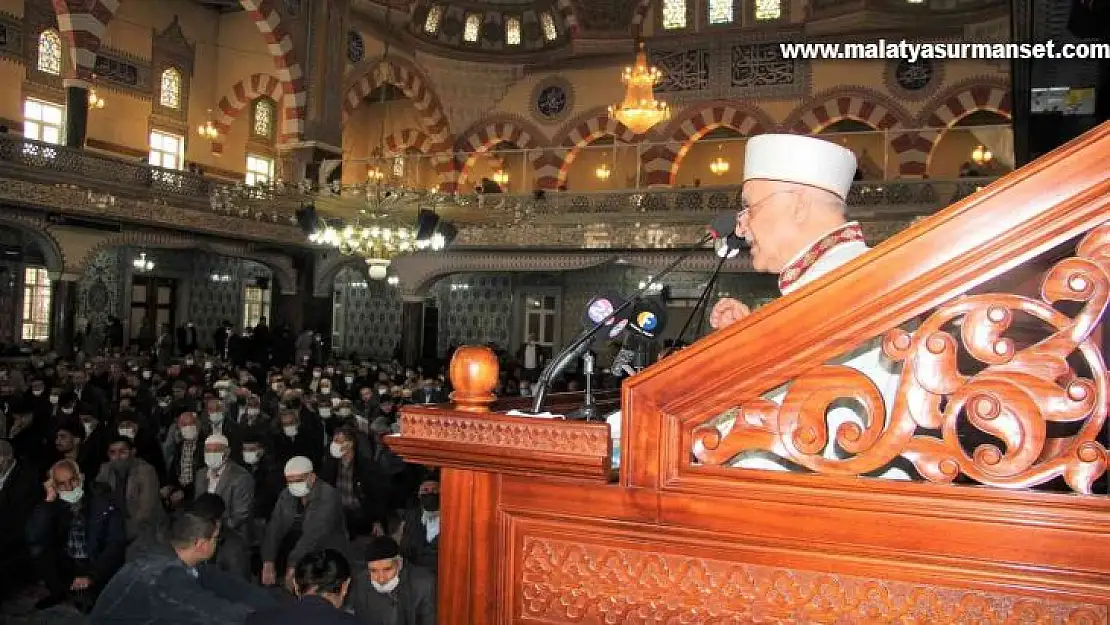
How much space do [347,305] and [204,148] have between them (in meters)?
5.54

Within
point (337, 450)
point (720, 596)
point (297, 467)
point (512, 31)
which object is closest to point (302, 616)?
point (720, 596)

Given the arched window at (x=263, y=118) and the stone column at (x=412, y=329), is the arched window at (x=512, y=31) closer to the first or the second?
the arched window at (x=263, y=118)

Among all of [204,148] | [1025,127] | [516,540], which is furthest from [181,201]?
[516,540]

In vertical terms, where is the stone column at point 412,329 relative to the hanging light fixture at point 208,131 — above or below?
below

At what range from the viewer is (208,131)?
16.4 metres

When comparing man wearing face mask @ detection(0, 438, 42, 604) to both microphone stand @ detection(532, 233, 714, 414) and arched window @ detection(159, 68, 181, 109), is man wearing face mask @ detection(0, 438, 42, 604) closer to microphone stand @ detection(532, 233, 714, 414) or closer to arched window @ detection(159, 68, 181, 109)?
microphone stand @ detection(532, 233, 714, 414)

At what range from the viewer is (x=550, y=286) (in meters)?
19.2

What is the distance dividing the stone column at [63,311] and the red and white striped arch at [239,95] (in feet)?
18.5

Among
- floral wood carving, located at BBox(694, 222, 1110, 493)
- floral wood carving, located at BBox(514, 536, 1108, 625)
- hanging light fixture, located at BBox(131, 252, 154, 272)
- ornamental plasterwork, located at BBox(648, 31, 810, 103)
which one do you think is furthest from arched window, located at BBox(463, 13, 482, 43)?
floral wood carving, located at BBox(694, 222, 1110, 493)

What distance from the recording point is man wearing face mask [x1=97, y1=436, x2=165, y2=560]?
516cm

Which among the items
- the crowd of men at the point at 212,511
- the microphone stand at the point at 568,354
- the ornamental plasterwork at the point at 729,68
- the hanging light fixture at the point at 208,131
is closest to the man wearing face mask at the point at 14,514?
the crowd of men at the point at 212,511

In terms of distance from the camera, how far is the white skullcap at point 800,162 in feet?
5.30

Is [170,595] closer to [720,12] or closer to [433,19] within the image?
[720,12]

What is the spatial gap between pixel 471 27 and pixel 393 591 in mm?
16660
